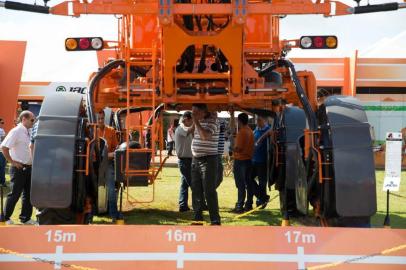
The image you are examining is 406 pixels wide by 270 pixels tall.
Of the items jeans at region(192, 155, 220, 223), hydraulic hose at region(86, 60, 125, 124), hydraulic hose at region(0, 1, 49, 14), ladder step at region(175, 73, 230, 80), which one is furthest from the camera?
jeans at region(192, 155, 220, 223)

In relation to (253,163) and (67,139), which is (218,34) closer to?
(67,139)

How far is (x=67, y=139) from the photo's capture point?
16.3 feet

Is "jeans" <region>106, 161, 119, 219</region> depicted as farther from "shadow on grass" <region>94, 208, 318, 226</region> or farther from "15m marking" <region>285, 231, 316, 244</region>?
"15m marking" <region>285, 231, 316, 244</region>

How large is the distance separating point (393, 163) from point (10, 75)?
18808 mm

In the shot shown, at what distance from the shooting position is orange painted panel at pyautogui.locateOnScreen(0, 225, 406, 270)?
3725 mm

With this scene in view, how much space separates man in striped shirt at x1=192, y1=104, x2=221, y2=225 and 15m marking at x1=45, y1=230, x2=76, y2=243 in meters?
2.55

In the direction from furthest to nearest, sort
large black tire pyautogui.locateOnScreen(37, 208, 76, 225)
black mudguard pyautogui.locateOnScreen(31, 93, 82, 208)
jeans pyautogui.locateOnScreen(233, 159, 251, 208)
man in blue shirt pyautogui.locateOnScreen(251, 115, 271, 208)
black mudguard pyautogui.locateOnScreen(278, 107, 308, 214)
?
man in blue shirt pyautogui.locateOnScreen(251, 115, 271, 208)
jeans pyautogui.locateOnScreen(233, 159, 251, 208)
black mudguard pyautogui.locateOnScreen(278, 107, 308, 214)
large black tire pyautogui.locateOnScreen(37, 208, 76, 225)
black mudguard pyautogui.locateOnScreen(31, 93, 82, 208)

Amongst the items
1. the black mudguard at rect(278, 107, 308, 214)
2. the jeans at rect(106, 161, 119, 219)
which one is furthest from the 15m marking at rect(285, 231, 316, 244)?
the jeans at rect(106, 161, 119, 219)

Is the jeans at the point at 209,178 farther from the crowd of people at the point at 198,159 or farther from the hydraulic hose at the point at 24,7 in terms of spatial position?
the hydraulic hose at the point at 24,7

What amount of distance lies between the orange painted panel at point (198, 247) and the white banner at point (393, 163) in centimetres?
285

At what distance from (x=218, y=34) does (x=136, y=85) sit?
123 centimetres

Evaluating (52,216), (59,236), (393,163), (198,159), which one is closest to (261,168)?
(393,163)

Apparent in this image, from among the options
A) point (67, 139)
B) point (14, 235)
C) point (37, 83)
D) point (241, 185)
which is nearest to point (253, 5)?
point (67, 139)

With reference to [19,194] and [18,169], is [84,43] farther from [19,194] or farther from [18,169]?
[19,194]
